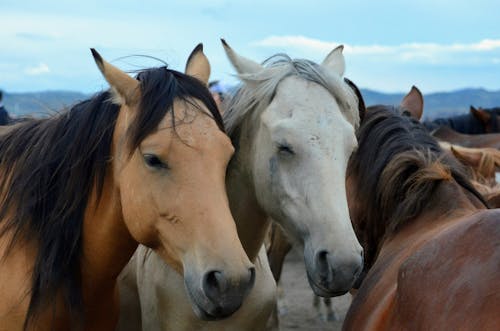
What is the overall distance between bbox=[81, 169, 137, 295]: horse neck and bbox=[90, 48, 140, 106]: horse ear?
0.29 metres

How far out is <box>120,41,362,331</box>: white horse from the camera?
101 inches

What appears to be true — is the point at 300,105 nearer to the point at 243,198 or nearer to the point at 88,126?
the point at 243,198

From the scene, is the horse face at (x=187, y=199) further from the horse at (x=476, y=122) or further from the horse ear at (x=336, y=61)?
the horse at (x=476, y=122)

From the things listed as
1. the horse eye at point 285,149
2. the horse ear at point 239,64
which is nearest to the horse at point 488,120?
the horse ear at point 239,64

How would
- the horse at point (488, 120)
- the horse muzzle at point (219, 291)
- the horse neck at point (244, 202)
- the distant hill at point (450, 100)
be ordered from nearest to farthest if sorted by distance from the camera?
the horse muzzle at point (219, 291) → the horse neck at point (244, 202) → the horse at point (488, 120) → the distant hill at point (450, 100)

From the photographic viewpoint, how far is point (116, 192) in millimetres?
2611

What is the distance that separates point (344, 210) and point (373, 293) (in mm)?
474

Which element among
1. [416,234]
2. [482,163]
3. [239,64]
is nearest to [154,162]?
[239,64]

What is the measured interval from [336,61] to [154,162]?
130 cm

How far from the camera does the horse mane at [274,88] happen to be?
296cm

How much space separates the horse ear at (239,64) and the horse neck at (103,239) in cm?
84

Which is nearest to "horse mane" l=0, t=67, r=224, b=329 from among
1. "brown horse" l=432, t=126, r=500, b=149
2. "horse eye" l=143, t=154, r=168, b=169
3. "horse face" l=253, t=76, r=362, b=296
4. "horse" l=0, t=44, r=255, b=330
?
"horse" l=0, t=44, r=255, b=330

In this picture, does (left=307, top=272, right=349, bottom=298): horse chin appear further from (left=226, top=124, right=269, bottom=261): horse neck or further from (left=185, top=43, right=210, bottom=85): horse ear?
(left=185, top=43, right=210, bottom=85): horse ear

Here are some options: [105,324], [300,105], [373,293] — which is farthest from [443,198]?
[105,324]
